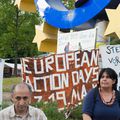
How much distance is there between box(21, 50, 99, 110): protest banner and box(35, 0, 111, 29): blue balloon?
89.4 inches

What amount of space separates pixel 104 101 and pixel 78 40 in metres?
6.55

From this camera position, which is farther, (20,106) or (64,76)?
(64,76)

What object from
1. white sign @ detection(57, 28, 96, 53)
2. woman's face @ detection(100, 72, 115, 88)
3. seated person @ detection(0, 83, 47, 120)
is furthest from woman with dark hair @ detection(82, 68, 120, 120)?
white sign @ detection(57, 28, 96, 53)

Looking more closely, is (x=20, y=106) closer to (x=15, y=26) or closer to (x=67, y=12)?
(x=67, y=12)

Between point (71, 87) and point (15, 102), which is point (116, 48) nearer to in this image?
point (71, 87)

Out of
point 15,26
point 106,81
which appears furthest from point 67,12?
point 15,26

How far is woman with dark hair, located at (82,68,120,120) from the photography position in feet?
15.4

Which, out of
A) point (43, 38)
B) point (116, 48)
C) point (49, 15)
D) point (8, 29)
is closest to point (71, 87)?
point (116, 48)

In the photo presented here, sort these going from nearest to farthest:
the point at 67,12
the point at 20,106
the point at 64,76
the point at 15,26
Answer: the point at 20,106 → the point at 64,76 → the point at 67,12 → the point at 15,26

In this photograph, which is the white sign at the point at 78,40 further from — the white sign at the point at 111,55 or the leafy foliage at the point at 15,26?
the leafy foliage at the point at 15,26

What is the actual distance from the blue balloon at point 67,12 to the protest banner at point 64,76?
2.27 metres

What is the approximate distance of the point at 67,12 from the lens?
12234 millimetres

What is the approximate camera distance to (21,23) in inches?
1243

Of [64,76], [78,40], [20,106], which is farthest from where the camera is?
[78,40]
